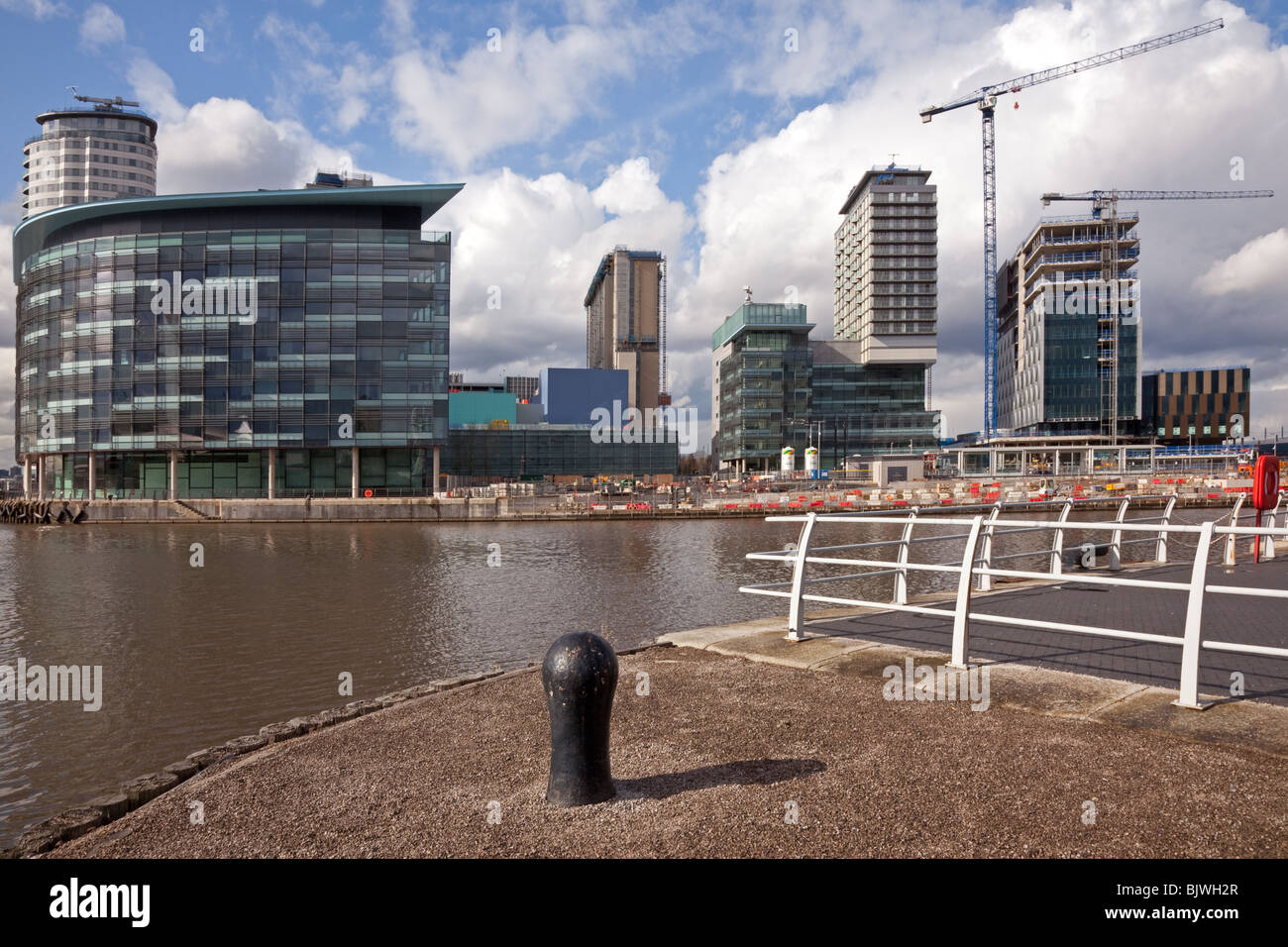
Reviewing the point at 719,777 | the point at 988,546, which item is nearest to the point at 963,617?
the point at 719,777

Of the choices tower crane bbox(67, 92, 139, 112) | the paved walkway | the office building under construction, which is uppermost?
tower crane bbox(67, 92, 139, 112)

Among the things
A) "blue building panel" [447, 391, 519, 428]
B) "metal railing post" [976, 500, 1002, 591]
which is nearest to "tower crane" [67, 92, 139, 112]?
"blue building panel" [447, 391, 519, 428]

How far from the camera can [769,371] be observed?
134 metres

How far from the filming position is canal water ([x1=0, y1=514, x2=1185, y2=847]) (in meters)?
10.2

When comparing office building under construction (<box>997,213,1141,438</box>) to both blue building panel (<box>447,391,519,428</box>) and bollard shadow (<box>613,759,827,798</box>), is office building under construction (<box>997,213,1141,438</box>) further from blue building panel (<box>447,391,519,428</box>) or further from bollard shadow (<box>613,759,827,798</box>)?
bollard shadow (<box>613,759,827,798</box>)

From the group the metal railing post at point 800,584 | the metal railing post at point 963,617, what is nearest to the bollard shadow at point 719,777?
the metal railing post at point 963,617

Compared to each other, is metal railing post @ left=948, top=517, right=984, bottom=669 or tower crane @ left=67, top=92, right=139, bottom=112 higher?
tower crane @ left=67, top=92, right=139, bottom=112

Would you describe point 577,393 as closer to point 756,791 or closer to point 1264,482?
point 1264,482

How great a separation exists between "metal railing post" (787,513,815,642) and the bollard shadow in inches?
145

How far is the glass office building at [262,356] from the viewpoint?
236 ft
